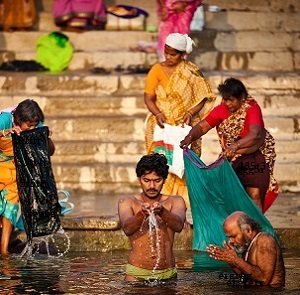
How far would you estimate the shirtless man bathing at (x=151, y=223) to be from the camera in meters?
10.1

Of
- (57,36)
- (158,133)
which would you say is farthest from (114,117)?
(158,133)

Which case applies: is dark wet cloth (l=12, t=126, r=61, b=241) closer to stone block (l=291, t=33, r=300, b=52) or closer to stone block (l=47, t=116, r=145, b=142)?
stone block (l=47, t=116, r=145, b=142)

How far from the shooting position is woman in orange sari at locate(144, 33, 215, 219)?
44.4 ft

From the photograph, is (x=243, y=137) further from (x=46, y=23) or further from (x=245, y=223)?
(x=46, y=23)

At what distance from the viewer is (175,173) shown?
530 inches

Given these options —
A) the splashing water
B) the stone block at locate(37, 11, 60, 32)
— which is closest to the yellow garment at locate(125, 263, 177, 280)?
the splashing water

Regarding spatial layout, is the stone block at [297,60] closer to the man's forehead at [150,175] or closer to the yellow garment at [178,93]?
the yellow garment at [178,93]

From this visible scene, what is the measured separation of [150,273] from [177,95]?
11.6 feet

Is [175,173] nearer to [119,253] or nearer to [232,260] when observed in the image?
[119,253]

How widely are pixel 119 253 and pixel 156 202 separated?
271 cm

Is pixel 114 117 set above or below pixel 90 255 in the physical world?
above

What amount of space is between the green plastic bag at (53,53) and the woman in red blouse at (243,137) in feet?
19.1

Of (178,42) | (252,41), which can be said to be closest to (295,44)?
(252,41)

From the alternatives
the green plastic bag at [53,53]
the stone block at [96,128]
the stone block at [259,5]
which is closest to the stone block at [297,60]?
the stone block at [259,5]
